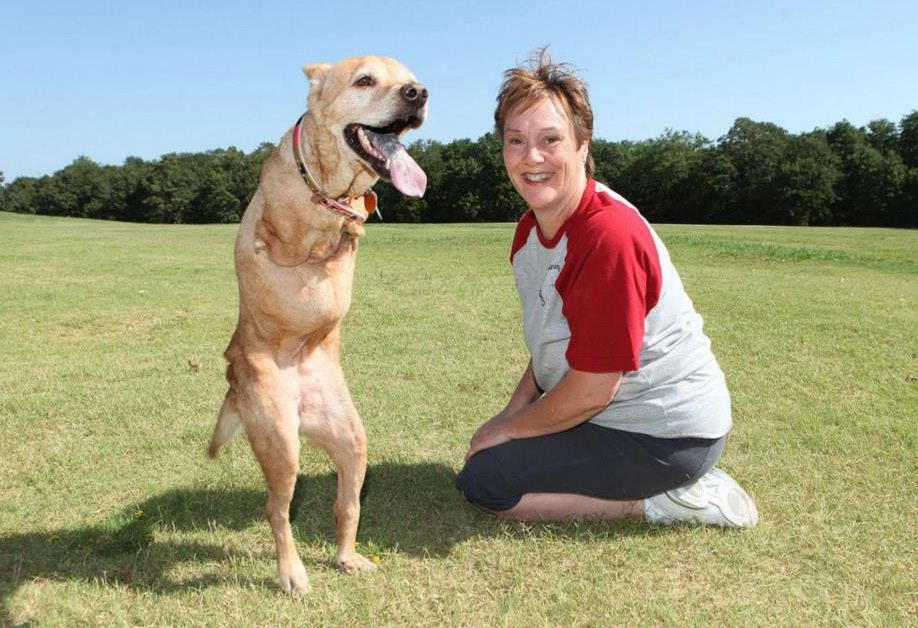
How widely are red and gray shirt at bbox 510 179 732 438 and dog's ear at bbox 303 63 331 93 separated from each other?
139 centimetres

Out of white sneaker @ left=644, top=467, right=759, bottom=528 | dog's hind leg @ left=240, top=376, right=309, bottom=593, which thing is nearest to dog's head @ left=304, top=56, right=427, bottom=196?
dog's hind leg @ left=240, top=376, right=309, bottom=593

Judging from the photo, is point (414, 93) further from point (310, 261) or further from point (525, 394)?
point (525, 394)

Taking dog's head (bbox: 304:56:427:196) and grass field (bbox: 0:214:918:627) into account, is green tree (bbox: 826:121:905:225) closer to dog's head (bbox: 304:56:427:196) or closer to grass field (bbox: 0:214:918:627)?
grass field (bbox: 0:214:918:627)

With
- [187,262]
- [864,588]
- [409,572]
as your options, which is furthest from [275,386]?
[187,262]

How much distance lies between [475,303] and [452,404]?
4.82m

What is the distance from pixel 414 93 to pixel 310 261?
831 millimetres

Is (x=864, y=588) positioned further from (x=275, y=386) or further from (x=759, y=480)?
(x=275, y=386)

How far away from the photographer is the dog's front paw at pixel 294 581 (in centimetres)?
330

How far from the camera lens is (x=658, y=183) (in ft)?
233

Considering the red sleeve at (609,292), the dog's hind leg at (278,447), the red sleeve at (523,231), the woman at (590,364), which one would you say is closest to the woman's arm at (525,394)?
the woman at (590,364)

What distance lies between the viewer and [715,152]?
7044 centimetres

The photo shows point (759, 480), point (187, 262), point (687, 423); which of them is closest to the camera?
point (687, 423)

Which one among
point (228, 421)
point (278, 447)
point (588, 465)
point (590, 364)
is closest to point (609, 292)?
point (590, 364)

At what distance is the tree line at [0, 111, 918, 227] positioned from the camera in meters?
62.3
